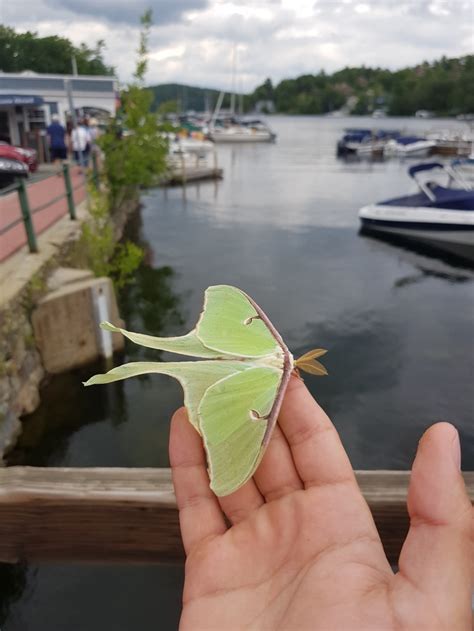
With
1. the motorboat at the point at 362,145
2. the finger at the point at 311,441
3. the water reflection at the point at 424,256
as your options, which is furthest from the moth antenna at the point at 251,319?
the motorboat at the point at 362,145

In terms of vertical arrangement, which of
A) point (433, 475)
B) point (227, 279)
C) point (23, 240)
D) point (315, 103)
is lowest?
point (227, 279)

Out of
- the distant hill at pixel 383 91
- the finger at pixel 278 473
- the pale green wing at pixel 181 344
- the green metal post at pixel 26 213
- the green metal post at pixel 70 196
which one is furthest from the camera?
the distant hill at pixel 383 91

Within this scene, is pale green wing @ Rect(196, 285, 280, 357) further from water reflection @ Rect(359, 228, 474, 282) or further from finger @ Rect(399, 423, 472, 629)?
water reflection @ Rect(359, 228, 474, 282)

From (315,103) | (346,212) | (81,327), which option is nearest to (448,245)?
(346,212)

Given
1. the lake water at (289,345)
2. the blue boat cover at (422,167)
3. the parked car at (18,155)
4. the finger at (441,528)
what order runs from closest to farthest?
the finger at (441,528), the lake water at (289,345), the parked car at (18,155), the blue boat cover at (422,167)

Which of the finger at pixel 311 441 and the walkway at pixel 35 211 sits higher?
the finger at pixel 311 441

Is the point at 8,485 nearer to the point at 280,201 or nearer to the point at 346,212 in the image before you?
the point at 346,212

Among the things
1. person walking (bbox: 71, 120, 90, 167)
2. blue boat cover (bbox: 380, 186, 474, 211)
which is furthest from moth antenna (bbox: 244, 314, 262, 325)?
blue boat cover (bbox: 380, 186, 474, 211)

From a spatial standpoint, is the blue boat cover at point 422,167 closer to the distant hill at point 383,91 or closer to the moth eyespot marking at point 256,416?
the moth eyespot marking at point 256,416
